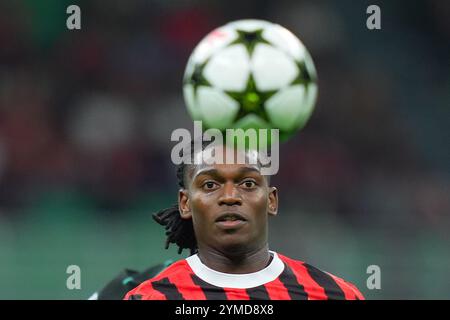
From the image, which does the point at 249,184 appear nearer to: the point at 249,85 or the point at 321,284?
the point at 249,85

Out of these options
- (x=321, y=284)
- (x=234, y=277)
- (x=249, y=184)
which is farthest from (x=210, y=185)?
(x=321, y=284)

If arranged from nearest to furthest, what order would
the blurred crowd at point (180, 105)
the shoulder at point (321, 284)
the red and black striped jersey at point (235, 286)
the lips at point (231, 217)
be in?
the lips at point (231, 217) < the red and black striped jersey at point (235, 286) < the shoulder at point (321, 284) < the blurred crowd at point (180, 105)

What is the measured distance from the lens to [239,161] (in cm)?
457

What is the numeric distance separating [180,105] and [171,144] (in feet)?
2.34

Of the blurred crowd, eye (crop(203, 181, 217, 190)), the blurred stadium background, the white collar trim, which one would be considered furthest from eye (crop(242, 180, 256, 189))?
the blurred crowd

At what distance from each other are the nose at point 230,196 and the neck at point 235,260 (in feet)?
0.83

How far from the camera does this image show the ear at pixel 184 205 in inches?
188

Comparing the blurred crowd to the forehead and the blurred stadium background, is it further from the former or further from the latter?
the forehead

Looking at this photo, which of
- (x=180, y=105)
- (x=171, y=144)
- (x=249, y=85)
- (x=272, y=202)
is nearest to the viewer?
(x=249, y=85)

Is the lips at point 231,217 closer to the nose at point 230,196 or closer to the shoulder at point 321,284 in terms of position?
the nose at point 230,196

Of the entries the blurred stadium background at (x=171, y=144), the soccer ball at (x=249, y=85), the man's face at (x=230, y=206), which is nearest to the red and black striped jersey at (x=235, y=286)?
the man's face at (x=230, y=206)

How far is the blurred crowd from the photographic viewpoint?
10023mm

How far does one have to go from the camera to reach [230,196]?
4.50 m
